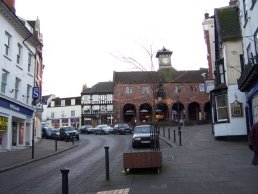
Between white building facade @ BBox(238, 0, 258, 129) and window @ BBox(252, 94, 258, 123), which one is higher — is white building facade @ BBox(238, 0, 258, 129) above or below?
above

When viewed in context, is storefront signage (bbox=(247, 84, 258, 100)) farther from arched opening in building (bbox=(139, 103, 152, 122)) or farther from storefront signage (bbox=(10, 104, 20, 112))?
arched opening in building (bbox=(139, 103, 152, 122))

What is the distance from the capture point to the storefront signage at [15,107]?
2403 cm

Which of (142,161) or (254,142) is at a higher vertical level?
(254,142)

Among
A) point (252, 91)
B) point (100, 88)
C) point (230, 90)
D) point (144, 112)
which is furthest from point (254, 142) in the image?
point (100, 88)

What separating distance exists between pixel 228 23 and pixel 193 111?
4779 cm

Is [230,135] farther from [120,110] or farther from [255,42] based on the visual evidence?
[120,110]

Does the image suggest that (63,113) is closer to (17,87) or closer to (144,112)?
(144,112)

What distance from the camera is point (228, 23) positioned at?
2828 cm

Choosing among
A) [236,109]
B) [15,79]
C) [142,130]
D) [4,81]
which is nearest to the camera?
[4,81]

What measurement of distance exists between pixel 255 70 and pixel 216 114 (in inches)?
405

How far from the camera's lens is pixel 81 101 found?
90.1m

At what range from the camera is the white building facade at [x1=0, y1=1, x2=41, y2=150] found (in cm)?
2445

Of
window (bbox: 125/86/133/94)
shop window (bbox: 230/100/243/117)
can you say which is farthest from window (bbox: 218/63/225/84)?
window (bbox: 125/86/133/94)

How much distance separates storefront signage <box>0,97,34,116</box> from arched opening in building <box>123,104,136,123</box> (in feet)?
138
